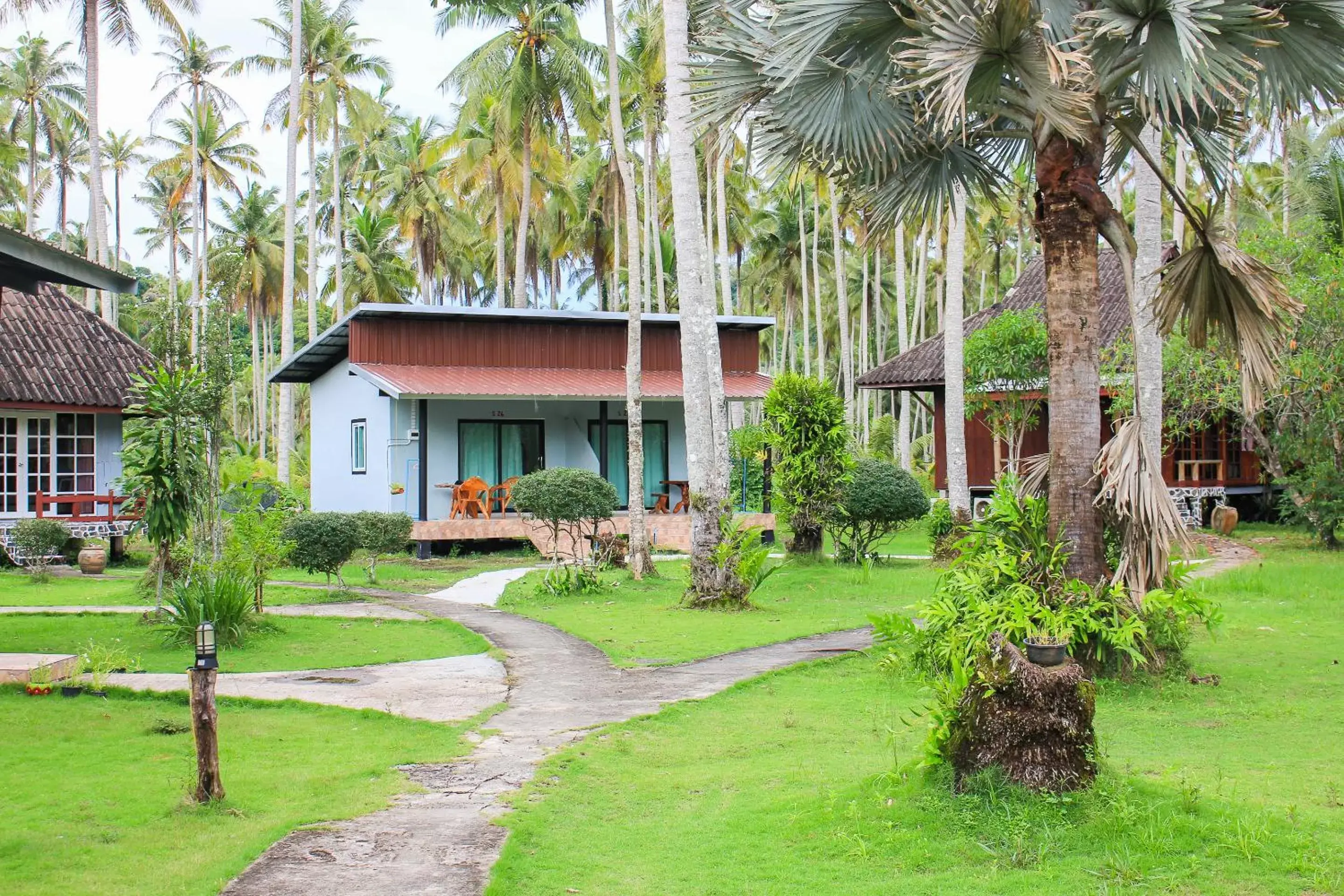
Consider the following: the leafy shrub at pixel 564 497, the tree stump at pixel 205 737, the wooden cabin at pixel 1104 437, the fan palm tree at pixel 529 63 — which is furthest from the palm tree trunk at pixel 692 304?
the fan palm tree at pixel 529 63

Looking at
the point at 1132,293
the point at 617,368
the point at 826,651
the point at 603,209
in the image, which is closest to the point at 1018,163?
the point at 1132,293

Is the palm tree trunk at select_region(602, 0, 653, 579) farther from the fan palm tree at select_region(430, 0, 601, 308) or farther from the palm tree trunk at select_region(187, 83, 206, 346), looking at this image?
the palm tree trunk at select_region(187, 83, 206, 346)

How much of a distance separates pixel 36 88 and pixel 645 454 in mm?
35306

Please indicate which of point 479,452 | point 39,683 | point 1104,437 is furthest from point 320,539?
point 1104,437

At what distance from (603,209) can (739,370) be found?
69.3ft

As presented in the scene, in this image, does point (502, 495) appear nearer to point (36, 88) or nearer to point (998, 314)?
point (998, 314)

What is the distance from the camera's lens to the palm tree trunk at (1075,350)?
31.5 feet

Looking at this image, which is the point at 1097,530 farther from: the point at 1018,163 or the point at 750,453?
the point at 750,453

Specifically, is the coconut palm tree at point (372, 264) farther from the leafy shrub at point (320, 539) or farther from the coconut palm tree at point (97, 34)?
the leafy shrub at point (320, 539)

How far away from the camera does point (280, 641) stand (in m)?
12.9

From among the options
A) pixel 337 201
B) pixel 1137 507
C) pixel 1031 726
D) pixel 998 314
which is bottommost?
pixel 1031 726

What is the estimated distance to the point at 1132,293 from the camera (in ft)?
31.1

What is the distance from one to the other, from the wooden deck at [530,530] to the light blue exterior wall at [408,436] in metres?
1.49

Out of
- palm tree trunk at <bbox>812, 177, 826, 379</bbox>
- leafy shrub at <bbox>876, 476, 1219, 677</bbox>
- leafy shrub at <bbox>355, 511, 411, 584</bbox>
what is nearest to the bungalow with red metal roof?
A: leafy shrub at <bbox>355, 511, 411, 584</bbox>
